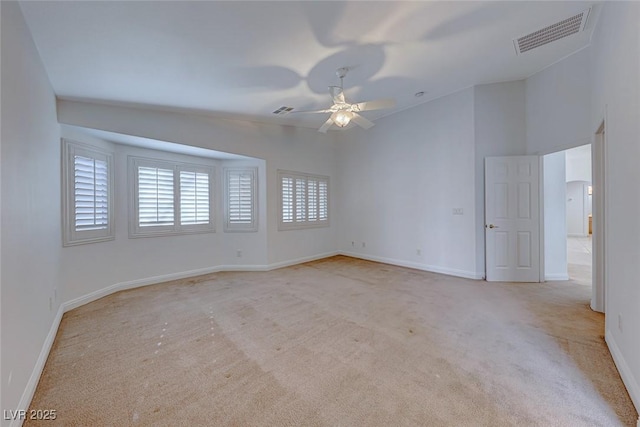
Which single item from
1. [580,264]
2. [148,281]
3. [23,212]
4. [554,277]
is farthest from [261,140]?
[580,264]

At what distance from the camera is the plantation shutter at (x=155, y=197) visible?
14.0 feet

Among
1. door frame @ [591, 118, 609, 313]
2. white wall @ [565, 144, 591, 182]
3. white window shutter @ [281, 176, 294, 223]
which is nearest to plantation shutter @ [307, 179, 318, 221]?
white window shutter @ [281, 176, 294, 223]

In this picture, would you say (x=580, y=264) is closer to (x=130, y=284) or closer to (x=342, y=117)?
(x=342, y=117)

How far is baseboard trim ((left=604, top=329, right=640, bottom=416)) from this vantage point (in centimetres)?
160

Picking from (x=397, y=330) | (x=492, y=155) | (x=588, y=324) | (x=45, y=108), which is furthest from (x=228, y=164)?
(x=588, y=324)

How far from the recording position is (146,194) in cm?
431

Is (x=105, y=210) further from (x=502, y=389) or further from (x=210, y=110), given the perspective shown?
(x=502, y=389)

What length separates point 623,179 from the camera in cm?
186

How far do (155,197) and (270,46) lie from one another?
3201 millimetres

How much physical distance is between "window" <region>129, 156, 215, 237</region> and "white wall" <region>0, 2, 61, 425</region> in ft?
4.90

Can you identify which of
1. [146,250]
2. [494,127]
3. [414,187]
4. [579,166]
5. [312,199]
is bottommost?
[146,250]

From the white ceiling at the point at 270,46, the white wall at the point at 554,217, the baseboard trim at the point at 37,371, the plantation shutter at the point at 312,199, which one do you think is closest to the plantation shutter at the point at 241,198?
the plantation shutter at the point at 312,199

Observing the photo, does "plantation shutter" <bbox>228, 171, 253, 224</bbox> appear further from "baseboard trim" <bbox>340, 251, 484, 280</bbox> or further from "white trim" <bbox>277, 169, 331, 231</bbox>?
"baseboard trim" <bbox>340, 251, 484, 280</bbox>

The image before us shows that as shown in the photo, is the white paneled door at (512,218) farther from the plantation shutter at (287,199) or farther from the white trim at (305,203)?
the plantation shutter at (287,199)
